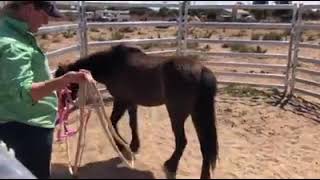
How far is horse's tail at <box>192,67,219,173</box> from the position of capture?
2.20 meters

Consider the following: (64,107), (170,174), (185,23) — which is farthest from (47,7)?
(185,23)

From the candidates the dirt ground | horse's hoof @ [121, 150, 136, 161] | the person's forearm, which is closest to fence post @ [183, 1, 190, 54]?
the dirt ground

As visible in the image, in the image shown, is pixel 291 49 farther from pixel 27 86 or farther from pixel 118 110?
pixel 27 86

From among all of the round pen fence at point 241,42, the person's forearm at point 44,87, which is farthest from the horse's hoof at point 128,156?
the round pen fence at point 241,42

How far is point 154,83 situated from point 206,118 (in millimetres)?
1804

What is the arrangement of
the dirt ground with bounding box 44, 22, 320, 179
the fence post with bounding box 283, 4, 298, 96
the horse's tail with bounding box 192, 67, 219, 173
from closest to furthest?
the horse's tail with bounding box 192, 67, 219, 173
the dirt ground with bounding box 44, 22, 320, 179
the fence post with bounding box 283, 4, 298, 96

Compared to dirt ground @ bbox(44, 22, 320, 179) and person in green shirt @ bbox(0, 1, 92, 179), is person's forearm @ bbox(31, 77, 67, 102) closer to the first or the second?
person in green shirt @ bbox(0, 1, 92, 179)

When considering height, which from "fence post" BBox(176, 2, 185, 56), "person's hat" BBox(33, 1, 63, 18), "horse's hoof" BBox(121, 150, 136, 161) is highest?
"person's hat" BBox(33, 1, 63, 18)

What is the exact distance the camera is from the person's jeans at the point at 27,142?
2.59m

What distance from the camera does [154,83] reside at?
4793mm

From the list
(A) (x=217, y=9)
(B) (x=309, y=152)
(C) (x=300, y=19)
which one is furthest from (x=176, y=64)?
(A) (x=217, y=9)

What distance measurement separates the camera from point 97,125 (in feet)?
6.45

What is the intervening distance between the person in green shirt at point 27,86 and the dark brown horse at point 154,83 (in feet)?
2.86

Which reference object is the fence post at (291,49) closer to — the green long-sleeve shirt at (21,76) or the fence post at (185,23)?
the fence post at (185,23)
